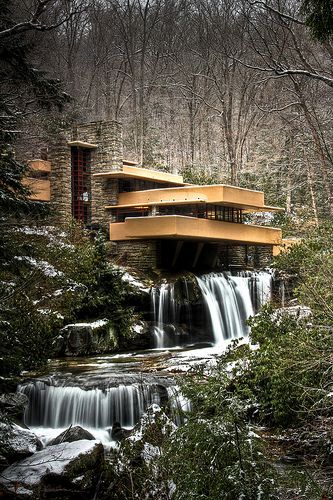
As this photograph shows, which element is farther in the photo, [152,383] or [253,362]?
[152,383]

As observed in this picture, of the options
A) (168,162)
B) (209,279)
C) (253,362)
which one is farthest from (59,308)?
(168,162)

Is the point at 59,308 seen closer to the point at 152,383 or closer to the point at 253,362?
the point at 152,383

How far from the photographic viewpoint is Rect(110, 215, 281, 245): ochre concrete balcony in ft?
75.5

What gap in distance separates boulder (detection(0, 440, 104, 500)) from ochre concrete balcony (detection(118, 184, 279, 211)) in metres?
16.1

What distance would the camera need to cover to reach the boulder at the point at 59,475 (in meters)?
9.23

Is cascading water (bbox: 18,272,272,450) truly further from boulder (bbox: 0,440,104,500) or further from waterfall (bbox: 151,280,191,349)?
boulder (bbox: 0,440,104,500)

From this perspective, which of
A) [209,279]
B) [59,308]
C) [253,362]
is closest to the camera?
[253,362]

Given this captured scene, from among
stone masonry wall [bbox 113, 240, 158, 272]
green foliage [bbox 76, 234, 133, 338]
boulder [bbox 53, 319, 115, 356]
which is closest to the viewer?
boulder [bbox 53, 319, 115, 356]

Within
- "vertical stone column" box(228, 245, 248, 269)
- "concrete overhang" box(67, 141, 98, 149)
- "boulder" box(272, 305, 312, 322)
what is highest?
"concrete overhang" box(67, 141, 98, 149)

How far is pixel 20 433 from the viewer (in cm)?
1139

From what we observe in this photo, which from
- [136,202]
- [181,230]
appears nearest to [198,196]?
[181,230]

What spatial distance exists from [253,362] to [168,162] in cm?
3546

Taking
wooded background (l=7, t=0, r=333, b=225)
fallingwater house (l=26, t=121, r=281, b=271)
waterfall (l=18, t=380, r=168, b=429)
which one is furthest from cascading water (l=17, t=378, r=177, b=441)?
wooded background (l=7, t=0, r=333, b=225)

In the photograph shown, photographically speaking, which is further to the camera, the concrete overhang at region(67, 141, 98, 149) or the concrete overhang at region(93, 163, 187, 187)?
the concrete overhang at region(67, 141, 98, 149)
